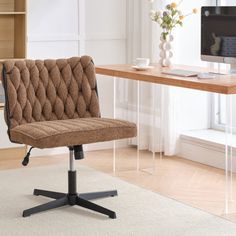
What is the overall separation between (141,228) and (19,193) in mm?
1132

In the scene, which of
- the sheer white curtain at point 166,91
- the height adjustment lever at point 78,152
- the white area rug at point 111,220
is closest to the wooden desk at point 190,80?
the white area rug at point 111,220

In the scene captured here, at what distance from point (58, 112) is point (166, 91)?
5.05 feet

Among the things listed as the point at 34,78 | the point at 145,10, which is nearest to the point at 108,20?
the point at 145,10

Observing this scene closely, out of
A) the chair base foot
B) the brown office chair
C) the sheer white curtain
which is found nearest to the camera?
the brown office chair

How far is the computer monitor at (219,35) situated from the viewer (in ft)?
15.5

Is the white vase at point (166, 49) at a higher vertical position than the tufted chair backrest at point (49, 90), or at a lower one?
higher

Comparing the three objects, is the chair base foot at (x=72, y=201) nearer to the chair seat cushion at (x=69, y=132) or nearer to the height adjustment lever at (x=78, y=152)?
the height adjustment lever at (x=78, y=152)

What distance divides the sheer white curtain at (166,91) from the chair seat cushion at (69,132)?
60.1 inches

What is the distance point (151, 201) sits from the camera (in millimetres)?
4598

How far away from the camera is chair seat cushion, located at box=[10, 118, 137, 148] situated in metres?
4.04

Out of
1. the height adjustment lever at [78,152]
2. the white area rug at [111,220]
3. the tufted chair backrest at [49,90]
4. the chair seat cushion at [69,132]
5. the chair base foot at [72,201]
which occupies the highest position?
the tufted chair backrest at [49,90]

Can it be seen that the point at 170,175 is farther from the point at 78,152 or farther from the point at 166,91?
the point at 78,152

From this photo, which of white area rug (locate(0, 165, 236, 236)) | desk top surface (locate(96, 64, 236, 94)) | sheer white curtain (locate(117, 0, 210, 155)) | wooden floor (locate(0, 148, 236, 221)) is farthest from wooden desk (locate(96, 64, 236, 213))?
sheer white curtain (locate(117, 0, 210, 155))

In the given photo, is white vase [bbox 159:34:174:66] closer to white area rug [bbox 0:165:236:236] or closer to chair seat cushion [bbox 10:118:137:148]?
white area rug [bbox 0:165:236:236]
